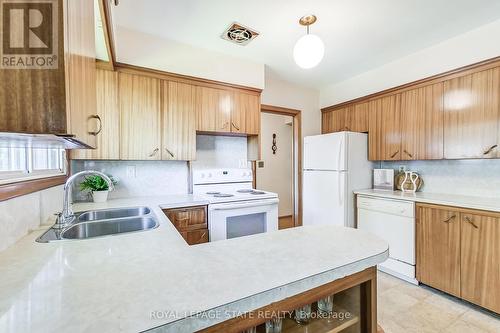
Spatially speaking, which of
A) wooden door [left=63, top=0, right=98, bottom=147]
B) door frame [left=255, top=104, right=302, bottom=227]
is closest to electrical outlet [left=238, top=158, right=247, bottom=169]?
door frame [left=255, top=104, right=302, bottom=227]

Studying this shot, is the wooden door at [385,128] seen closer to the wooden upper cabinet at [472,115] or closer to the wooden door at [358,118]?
the wooden door at [358,118]

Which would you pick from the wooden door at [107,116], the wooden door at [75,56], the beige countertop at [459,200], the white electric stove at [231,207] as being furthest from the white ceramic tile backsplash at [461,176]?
the wooden door at [107,116]

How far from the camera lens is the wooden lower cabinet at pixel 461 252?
1.76 metres

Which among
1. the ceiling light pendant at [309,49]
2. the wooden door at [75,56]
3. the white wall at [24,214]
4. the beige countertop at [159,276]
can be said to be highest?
the ceiling light pendant at [309,49]

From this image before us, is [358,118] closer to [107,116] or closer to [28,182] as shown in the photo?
[107,116]

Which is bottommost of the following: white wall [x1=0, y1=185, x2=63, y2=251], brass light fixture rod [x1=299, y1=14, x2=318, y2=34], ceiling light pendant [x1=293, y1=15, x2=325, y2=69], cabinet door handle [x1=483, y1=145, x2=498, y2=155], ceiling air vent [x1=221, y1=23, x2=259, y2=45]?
white wall [x1=0, y1=185, x2=63, y2=251]

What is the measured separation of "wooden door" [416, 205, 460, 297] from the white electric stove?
57.8 inches

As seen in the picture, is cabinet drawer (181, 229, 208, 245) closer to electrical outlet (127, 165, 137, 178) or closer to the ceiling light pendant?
electrical outlet (127, 165, 137, 178)

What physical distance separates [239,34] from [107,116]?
149cm

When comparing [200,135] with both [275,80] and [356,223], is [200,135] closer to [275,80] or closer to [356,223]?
[275,80]

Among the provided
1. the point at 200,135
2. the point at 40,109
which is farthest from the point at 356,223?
the point at 40,109

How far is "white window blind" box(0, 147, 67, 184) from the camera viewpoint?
98cm

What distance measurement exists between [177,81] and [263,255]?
6.96ft

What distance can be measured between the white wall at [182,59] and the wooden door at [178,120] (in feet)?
0.63
